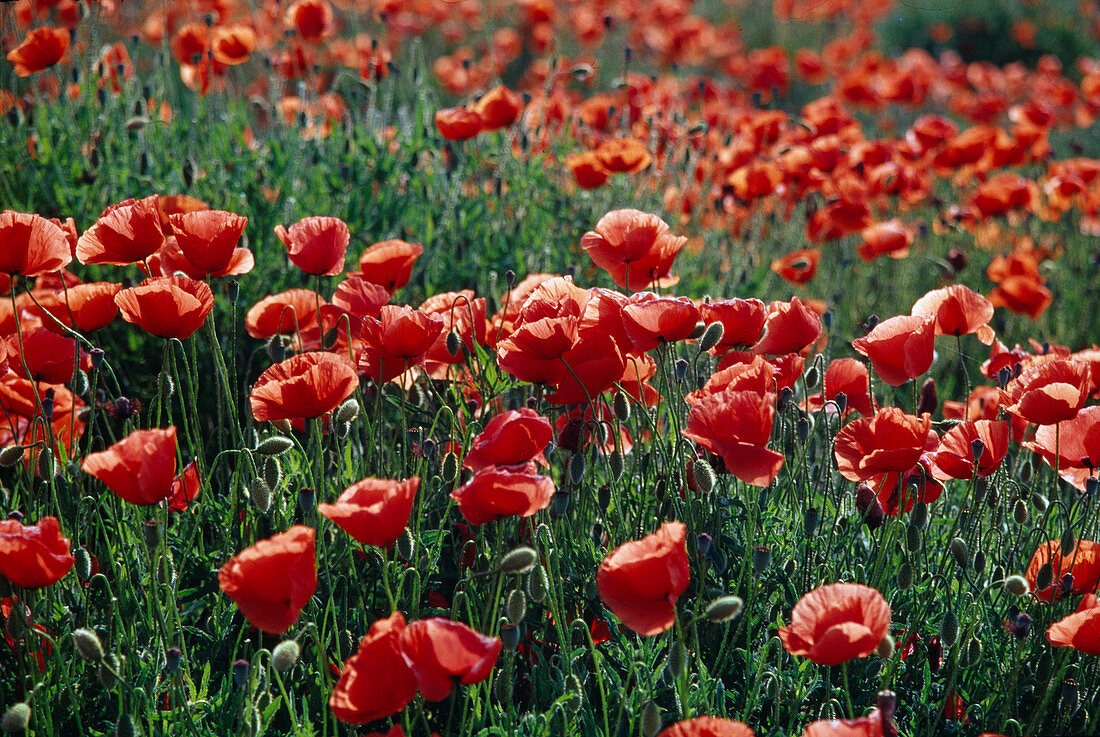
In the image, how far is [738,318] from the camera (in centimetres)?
193

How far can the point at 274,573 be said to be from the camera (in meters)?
1.33

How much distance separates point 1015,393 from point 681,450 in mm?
581

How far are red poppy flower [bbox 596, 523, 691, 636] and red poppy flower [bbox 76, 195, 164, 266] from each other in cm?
112

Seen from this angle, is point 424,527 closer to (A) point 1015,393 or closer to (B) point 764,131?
(A) point 1015,393

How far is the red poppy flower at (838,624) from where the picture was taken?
132 centimetres

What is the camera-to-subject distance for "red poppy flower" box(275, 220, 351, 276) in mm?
2045

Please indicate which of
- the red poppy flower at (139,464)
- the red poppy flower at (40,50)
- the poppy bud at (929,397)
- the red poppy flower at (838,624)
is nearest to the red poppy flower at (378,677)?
the red poppy flower at (139,464)

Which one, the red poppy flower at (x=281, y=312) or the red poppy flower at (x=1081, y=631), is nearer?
the red poppy flower at (x=1081, y=631)

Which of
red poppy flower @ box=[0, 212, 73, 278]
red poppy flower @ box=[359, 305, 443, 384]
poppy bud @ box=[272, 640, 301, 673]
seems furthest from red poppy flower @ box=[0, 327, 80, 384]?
poppy bud @ box=[272, 640, 301, 673]

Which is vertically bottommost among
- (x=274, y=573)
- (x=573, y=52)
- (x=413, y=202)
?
(x=573, y=52)

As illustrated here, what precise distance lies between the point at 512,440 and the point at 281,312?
0.87 metres

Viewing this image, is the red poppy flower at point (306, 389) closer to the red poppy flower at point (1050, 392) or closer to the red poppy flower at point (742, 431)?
the red poppy flower at point (742, 431)

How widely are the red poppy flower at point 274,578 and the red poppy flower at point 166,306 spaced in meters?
0.56

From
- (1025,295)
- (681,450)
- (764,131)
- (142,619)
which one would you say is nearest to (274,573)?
(142,619)
